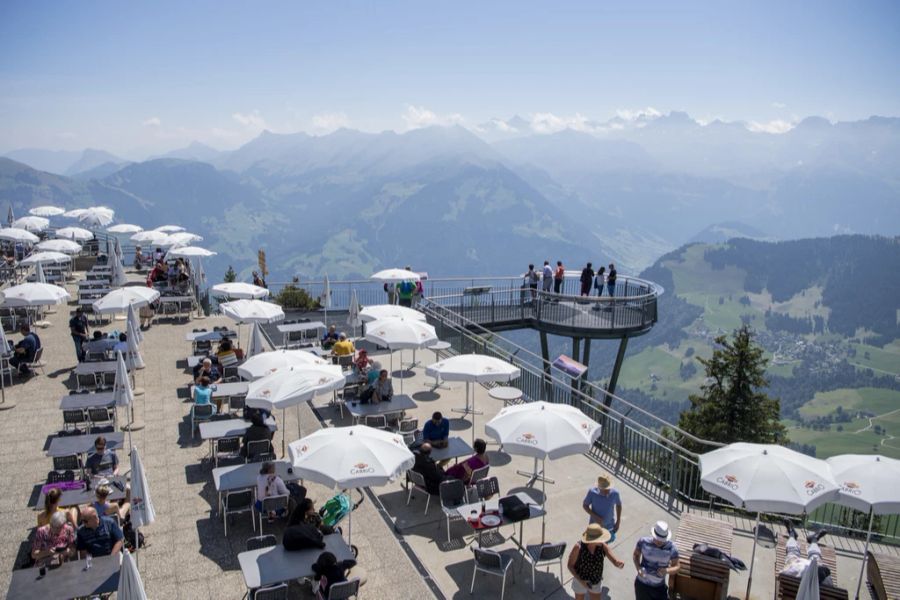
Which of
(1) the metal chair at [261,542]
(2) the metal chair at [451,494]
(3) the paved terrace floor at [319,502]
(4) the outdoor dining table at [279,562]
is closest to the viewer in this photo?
(4) the outdoor dining table at [279,562]

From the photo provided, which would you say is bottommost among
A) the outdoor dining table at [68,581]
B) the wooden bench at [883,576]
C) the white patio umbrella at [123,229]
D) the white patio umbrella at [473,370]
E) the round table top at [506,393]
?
the wooden bench at [883,576]

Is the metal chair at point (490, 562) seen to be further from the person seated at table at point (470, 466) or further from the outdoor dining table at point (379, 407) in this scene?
the outdoor dining table at point (379, 407)

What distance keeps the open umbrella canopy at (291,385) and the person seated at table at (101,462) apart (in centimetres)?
228

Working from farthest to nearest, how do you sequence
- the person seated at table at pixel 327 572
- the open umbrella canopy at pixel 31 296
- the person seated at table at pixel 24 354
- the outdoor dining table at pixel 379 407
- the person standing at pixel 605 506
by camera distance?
the open umbrella canopy at pixel 31 296
the person seated at table at pixel 24 354
the outdoor dining table at pixel 379 407
the person standing at pixel 605 506
the person seated at table at pixel 327 572

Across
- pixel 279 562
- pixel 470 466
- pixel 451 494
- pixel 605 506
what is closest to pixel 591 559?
pixel 605 506

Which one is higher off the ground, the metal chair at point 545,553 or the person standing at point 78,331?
the person standing at point 78,331

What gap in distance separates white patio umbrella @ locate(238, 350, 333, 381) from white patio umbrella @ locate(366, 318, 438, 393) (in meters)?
1.85

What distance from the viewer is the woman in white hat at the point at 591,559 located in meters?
7.49

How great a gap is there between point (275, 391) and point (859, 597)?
8.96 m

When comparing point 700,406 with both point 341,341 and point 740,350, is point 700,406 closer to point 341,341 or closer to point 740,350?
point 740,350

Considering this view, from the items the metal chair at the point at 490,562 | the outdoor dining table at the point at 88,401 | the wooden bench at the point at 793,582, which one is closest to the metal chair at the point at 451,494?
the metal chair at the point at 490,562

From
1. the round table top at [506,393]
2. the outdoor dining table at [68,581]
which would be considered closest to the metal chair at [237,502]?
the outdoor dining table at [68,581]

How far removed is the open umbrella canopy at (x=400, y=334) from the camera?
13.9 metres

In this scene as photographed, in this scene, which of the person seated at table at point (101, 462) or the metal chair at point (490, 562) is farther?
the person seated at table at point (101, 462)
